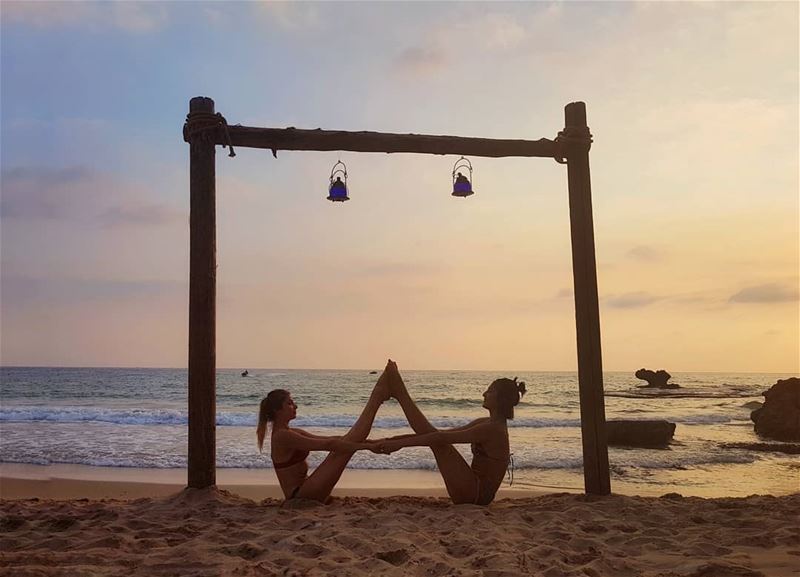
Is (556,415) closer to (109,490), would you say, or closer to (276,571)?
(109,490)

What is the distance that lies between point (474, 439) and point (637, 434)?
26.8 feet

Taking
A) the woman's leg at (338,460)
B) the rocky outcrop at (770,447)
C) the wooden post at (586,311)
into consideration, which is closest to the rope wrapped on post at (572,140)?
the wooden post at (586,311)

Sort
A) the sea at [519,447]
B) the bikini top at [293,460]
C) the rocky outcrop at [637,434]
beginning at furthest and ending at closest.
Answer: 1. the rocky outcrop at [637,434]
2. the sea at [519,447]
3. the bikini top at [293,460]

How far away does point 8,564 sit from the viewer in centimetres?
333

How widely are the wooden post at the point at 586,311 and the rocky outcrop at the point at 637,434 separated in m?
6.99

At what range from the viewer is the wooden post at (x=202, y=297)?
16.7 ft

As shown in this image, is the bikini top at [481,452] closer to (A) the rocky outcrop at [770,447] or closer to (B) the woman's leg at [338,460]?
(B) the woman's leg at [338,460]

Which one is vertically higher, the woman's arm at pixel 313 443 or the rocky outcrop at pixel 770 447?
the woman's arm at pixel 313 443

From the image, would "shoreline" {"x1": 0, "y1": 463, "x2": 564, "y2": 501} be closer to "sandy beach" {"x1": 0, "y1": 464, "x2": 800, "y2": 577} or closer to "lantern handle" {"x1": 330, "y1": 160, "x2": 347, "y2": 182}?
"sandy beach" {"x1": 0, "y1": 464, "x2": 800, "y2": 577}

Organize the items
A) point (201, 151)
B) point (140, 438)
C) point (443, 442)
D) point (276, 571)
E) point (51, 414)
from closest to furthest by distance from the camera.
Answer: point (276, 571)
point (443, 442)
point (201, 151)
point (140, 438)
point (51, 414)

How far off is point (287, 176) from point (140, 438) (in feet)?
26.3

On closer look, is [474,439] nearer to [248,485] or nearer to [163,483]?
[248,485]

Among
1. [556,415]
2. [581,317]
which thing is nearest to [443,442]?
[581,317]

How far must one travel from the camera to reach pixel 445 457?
4.94 m
